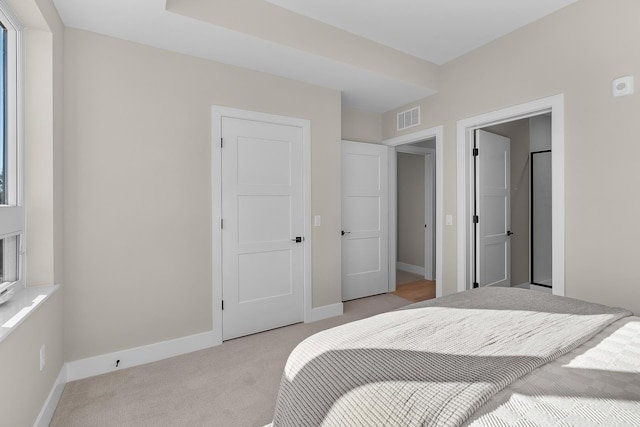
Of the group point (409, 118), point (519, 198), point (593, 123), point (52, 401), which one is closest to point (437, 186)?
point (409, 118)

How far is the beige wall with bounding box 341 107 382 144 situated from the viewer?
3.97 meters

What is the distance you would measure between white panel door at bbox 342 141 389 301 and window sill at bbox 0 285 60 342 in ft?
9.32

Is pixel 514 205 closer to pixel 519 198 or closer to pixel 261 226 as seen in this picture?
pixel 519 198

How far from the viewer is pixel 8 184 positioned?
1.76m

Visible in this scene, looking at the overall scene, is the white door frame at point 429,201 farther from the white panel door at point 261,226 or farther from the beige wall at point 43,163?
the beige wall at point 43,163

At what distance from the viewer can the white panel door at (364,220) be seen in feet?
12.8

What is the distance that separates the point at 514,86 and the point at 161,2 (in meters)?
2.88

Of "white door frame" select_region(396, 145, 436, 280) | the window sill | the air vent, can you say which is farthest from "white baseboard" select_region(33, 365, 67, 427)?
"white door frame" select_region(396, 145, 436, 280)

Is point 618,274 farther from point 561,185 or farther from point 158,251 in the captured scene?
point 158,251

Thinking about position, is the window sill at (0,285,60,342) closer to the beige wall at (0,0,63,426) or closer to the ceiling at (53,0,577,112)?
the beige wall at (0,0,63,426)

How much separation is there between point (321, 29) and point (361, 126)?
157cm

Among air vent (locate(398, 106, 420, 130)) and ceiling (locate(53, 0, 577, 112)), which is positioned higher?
ceiling (locate(53, 0, 577, 112))

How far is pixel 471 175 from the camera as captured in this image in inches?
130

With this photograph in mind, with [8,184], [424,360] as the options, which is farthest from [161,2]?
[424,360]
